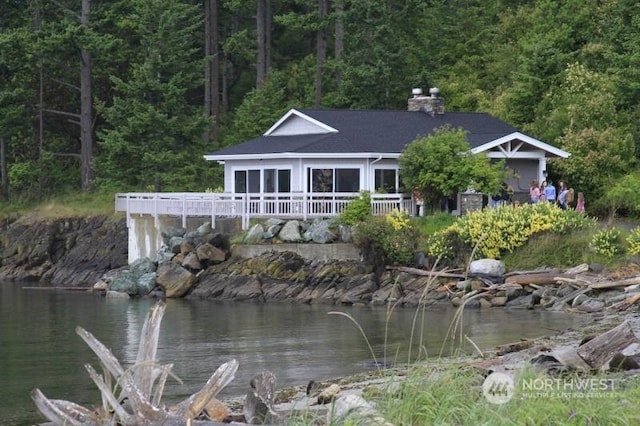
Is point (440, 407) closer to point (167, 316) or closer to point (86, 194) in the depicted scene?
point (167, 316)

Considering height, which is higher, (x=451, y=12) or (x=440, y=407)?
(x=451, y=12)

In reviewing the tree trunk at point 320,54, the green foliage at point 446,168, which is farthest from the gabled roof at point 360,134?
the tree trunk at point 320,54

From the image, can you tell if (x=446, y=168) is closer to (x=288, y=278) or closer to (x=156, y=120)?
(x=288, y=278)

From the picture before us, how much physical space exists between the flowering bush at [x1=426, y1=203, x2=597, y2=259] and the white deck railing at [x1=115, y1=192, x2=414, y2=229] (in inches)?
175

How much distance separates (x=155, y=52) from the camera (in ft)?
170

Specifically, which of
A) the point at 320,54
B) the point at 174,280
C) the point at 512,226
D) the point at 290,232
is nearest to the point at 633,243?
the point at 512,226

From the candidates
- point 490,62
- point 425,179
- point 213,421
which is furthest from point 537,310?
point 490,62

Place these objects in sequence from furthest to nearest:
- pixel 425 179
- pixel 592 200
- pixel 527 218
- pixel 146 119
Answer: pixel 146 119 < pixel 592 200 < pixel 425 179 < pixel 527 218

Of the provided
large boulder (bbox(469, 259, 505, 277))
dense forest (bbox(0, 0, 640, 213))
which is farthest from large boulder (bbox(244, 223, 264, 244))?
dense forest (bbox(0, 0, 640, 213))

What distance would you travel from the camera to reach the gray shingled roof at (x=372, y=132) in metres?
40.7

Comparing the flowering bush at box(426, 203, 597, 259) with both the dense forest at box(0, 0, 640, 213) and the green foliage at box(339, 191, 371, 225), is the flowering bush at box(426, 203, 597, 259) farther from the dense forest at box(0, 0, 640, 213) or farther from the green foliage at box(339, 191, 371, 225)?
the dense forest at box(0, 0, 640, 213)

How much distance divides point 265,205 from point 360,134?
517cm

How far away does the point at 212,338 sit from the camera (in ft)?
86.7

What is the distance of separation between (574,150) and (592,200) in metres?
1.94
